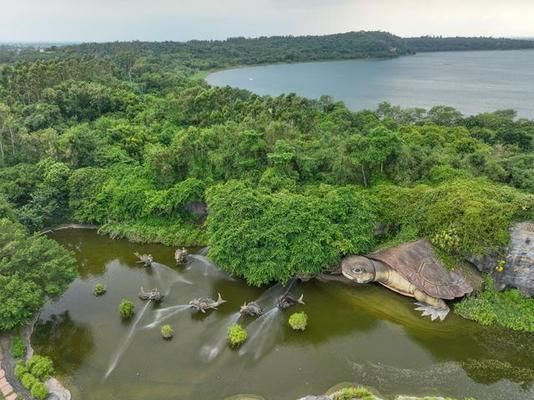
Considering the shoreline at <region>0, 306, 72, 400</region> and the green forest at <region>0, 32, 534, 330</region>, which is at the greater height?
the green forest at <region>0, 32, 534, 330</region>

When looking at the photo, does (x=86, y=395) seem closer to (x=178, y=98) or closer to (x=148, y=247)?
(x=148, y=247)

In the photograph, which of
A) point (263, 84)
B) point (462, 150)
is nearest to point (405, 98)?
point (263, 84)

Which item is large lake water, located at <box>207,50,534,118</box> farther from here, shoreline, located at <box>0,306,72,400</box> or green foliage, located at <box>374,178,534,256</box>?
shoreline, located at <box>0,306,72,400</box>

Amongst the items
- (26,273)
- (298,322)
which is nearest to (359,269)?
(298,322)

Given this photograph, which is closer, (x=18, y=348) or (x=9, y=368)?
(x=9, y=368)

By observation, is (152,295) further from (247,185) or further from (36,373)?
(247,185)

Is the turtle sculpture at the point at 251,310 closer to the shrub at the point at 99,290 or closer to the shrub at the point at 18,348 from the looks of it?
the shrub at the point at 99,290

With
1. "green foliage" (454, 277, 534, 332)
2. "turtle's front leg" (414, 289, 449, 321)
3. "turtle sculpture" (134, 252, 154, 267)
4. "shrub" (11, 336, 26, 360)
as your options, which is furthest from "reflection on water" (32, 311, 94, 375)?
"green foliage" (454, 277, 534, 332)
